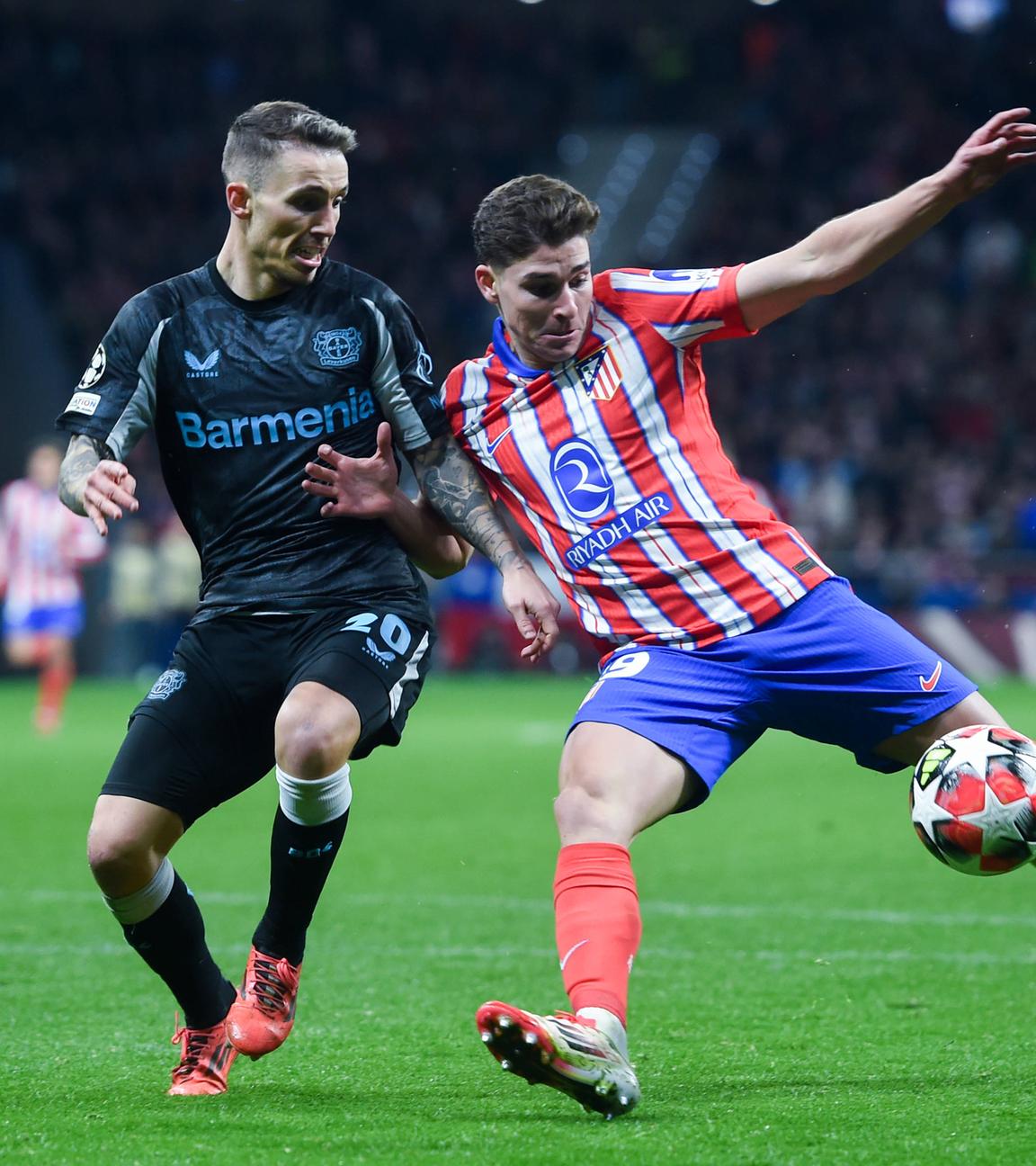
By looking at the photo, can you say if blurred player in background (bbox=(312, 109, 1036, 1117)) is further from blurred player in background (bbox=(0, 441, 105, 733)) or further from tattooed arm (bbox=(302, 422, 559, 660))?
blurred player in background (bbox=(0, 441, 105, 733))

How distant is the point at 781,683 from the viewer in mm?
4109

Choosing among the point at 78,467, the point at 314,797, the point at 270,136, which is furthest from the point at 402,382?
the point at 314,797

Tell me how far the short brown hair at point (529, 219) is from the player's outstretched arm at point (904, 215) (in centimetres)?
48

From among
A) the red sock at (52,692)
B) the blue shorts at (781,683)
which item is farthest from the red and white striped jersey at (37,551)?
the blue shorts at (781,683)

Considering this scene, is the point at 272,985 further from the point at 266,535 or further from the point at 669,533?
the point at 669,533

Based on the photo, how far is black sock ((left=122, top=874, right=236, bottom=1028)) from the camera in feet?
14.1

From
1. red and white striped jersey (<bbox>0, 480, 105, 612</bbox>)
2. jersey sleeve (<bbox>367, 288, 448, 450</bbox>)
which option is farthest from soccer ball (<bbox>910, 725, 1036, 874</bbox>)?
red and white striped jersey (<bbox>0, 480, 105, 612</bbox>)

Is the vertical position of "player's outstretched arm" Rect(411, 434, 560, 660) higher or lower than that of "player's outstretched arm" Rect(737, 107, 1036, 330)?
lower

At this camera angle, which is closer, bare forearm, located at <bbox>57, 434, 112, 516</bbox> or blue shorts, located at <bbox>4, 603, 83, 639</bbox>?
bare forearm, located at <bbox>57, 434, 112, 516</bbox>

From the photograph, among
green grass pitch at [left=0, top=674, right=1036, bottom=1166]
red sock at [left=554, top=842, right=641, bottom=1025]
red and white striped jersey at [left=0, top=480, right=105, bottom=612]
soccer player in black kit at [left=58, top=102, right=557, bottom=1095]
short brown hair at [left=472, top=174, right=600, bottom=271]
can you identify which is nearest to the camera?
green grass pitch at [left=0, top=674, right=1036, bottom=1166]

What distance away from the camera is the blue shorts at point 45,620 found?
1619 cm

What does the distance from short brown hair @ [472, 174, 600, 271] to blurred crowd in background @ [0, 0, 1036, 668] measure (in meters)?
15.6

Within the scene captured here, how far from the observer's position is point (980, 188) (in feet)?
13.0

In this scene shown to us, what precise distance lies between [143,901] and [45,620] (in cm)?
1244
